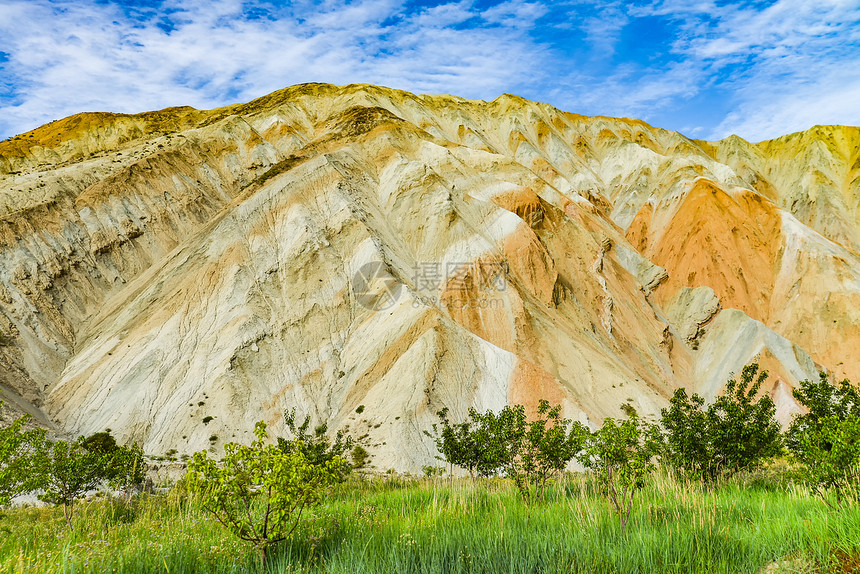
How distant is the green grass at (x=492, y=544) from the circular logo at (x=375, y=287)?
106ft

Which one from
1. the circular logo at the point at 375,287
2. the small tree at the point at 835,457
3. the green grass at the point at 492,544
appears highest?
the circular logo at the point at 375,287

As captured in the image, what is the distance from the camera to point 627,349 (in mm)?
48594

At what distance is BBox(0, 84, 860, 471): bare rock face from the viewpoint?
1359 inches

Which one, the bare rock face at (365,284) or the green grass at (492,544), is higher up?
the bare rock face at (365,284)

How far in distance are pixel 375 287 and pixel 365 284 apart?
110 cm

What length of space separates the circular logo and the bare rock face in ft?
0.63

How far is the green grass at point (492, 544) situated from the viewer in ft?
21.6

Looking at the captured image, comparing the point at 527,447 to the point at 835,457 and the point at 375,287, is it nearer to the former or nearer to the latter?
the point at 835,457

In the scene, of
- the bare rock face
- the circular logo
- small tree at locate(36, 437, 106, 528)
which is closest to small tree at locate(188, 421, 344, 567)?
small tree at locate(36, 437, 106, 528)

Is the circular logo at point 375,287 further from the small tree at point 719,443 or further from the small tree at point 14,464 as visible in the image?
the small tree at point 14,464

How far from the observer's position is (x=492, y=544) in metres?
7.36

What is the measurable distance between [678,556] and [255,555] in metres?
6.45
